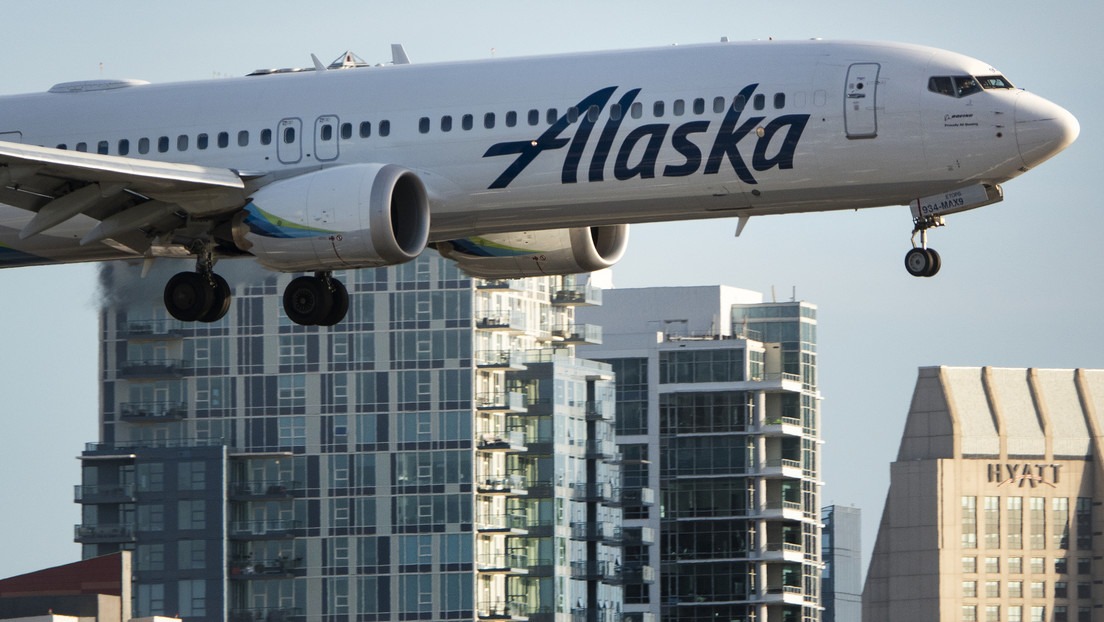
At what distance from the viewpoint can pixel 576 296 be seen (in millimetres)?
129625

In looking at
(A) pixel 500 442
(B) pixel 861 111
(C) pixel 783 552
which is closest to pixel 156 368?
(A) pixel 500 442

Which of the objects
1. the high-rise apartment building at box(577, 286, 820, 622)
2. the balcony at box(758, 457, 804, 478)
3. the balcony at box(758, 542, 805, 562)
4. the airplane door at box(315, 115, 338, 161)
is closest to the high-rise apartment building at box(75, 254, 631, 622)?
the high-rise apartment building at box(577, 286, 820, 622)

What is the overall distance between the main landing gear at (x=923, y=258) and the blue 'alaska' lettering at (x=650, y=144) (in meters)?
3.37

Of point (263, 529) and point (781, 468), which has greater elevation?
point (781, 468)

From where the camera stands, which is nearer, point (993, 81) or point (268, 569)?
point (993, 81)

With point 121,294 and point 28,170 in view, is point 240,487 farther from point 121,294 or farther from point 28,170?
point 28,170

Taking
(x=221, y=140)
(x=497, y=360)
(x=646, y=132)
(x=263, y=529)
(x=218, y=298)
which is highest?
(x=221, y=140)

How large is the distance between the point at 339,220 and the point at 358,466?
199 ft

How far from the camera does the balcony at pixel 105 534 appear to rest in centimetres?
11869

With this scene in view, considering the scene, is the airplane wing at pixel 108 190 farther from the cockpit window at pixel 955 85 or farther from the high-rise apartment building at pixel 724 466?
the high-rise apartment building at pixel 724 466

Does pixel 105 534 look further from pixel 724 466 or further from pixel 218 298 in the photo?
pixel 218 298

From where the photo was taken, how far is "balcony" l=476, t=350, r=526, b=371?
118125 mm

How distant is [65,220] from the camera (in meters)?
57.9

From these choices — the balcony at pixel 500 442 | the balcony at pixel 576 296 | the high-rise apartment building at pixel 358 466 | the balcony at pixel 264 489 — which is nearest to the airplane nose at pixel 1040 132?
the high-rise apartment building at pixel 358 466
